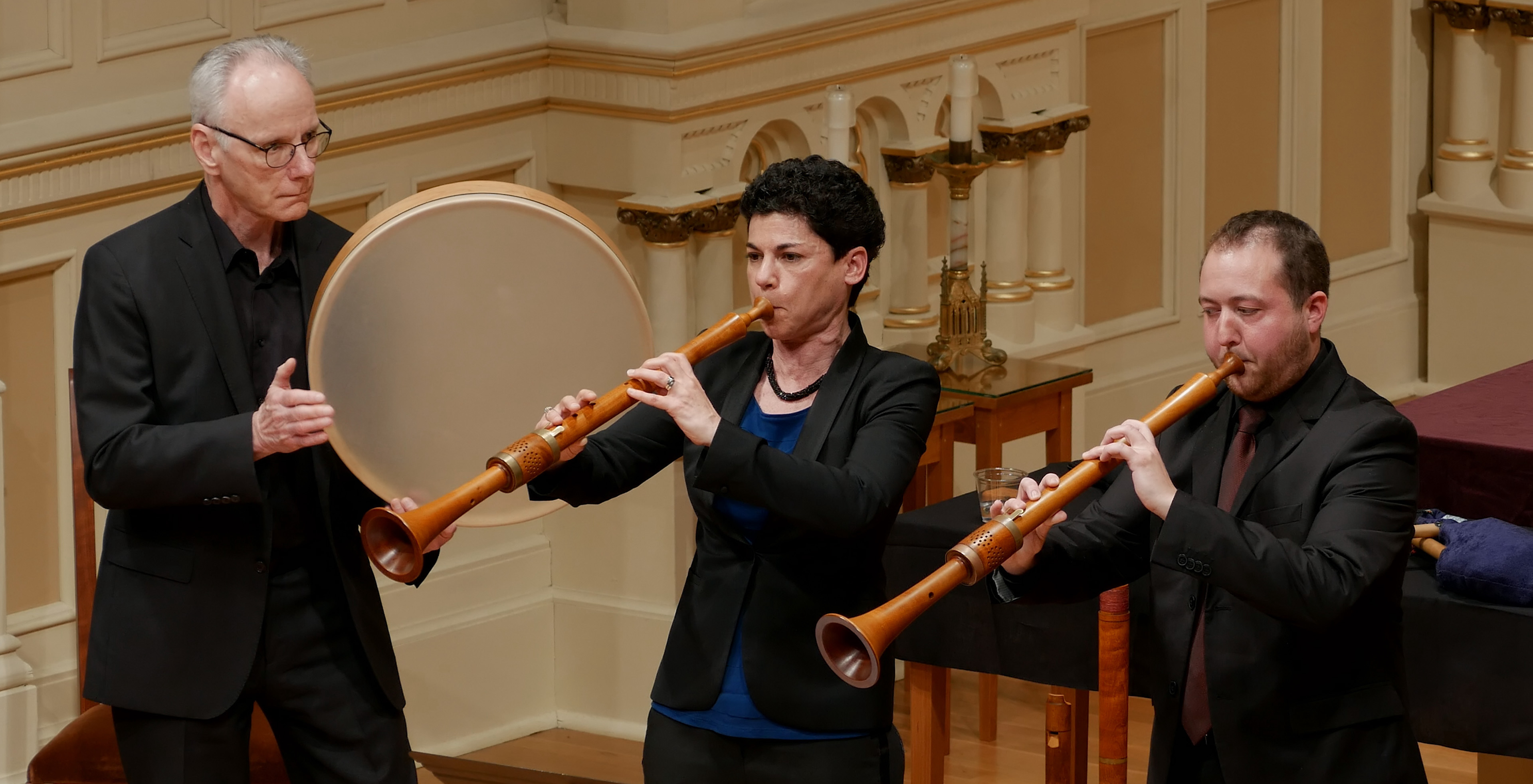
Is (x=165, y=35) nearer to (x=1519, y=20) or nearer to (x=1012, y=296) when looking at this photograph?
(x=1012, y=296)

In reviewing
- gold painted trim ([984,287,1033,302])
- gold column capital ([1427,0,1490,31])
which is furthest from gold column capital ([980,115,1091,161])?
gold column capital ([1427,0,1490,31])

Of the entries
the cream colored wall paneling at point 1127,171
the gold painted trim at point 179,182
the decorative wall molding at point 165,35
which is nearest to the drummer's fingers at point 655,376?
the gold painted trim at point 179,182

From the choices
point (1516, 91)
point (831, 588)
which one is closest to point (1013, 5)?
point (1516, 91)

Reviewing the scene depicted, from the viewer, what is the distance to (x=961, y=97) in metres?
5.46

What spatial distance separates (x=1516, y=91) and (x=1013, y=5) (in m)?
2.48

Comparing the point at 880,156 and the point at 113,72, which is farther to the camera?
the point at 880,156

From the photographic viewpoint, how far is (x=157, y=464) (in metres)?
3.01

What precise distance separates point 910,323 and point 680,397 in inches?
123

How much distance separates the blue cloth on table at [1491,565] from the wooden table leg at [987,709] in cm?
187

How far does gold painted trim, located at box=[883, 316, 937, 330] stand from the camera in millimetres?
6031

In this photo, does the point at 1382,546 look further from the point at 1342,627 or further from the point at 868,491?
the point at 868,491

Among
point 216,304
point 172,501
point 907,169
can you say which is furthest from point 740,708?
point 907,169

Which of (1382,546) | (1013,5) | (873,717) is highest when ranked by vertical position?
A: (1013,5)

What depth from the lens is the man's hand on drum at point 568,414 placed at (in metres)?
3.05
